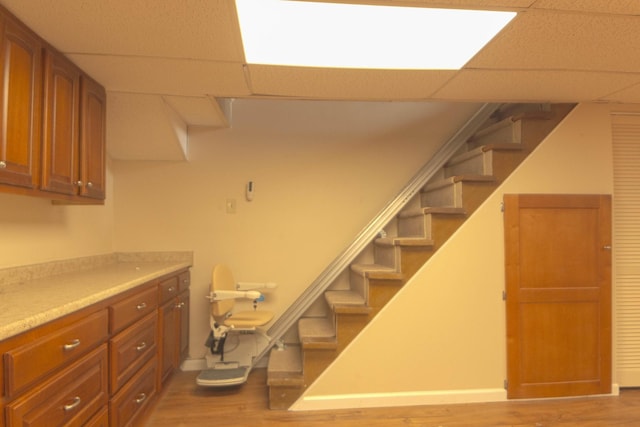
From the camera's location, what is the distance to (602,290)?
261cm

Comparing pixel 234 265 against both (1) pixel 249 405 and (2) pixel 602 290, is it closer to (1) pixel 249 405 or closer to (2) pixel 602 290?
(1) pixel 249 405

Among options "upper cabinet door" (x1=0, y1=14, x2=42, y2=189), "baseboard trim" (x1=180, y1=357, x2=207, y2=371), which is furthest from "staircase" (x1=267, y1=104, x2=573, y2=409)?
"upper cabinet door" (x1=0, y1=14, x2=42, y2=189)

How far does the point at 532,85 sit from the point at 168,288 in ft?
9.05

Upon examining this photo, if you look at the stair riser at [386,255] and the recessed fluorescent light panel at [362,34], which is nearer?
the recessed fluorescent light panel at [362,34]

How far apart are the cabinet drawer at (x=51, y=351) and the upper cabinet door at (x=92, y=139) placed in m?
0.88

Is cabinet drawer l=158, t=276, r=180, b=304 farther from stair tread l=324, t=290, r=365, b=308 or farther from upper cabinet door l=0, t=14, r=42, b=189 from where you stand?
stair tread l=324, t=290, r=365, b=308

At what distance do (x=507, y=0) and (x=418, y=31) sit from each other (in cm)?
45

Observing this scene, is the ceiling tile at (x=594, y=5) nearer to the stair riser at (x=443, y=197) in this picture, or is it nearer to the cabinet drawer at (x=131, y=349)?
the stair riser at (x=443, y=197)

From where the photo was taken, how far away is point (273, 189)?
3.21m

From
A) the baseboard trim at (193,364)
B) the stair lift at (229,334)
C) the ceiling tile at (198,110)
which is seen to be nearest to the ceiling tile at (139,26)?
the ceiling tile at (198,110)

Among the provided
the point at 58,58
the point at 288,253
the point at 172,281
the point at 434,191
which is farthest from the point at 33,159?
the point at 434,191

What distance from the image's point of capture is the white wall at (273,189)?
10.3ft

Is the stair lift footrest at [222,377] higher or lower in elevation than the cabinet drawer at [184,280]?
lower

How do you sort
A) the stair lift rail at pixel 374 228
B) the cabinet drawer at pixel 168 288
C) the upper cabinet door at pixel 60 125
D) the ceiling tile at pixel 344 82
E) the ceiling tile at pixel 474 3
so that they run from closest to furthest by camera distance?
the ceiling tile at pixel 474 3 < the upper cabinet door at pixel 60 125 < the ceiling tile at pixel 344 82 < the cabinet drawer at pixel 168 288 < the stair lift rail at pixel 374 228
